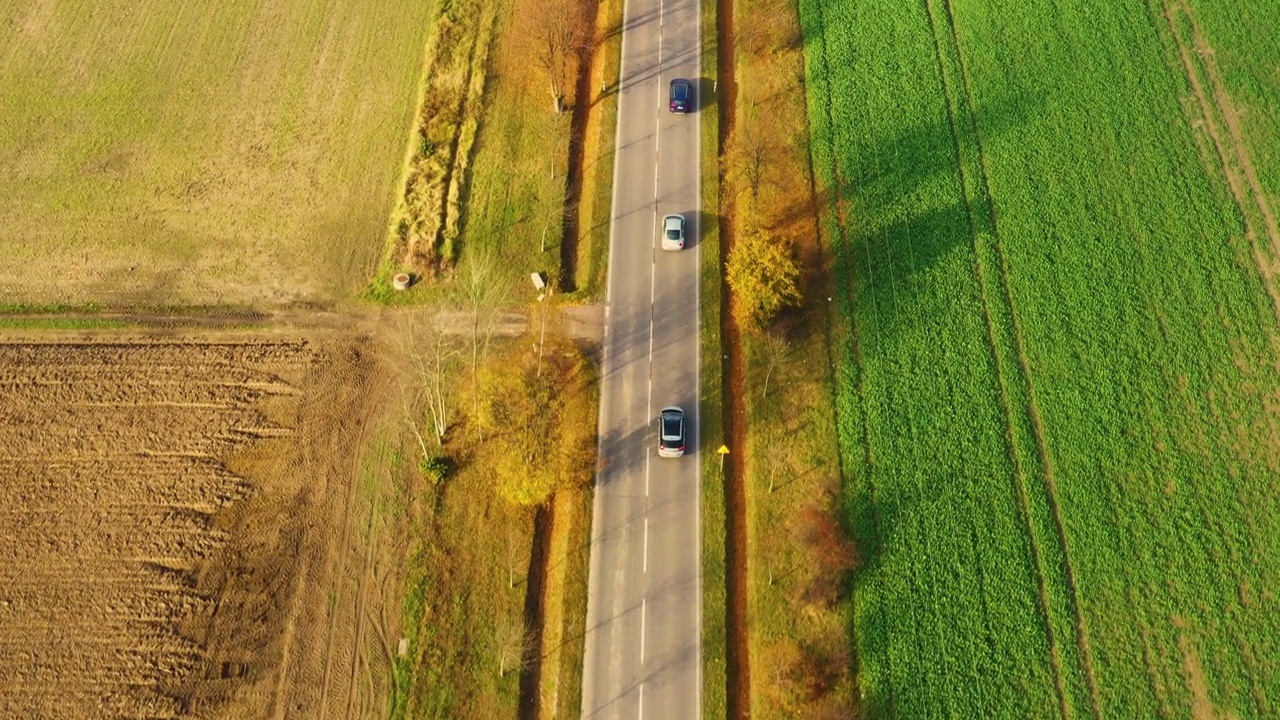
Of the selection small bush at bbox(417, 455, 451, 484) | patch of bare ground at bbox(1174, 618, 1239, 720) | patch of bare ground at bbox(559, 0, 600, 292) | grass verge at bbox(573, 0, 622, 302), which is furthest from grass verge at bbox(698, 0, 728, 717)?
patch of bare ground at bbox(1174, 618, 1239, 720)

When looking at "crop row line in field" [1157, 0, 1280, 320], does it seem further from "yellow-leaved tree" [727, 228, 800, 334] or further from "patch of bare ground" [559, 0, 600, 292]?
"patch of bare ground" [559, 0, 600, 292]

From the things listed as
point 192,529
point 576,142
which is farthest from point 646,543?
point 576,142

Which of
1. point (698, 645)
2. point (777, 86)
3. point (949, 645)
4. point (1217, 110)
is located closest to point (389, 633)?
point (698, 645)

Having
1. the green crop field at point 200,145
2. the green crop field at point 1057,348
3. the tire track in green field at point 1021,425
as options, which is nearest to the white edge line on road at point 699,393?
the green crop field at point 1057,348

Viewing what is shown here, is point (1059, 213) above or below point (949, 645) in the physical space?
above

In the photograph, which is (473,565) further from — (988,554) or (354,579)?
(988,554)

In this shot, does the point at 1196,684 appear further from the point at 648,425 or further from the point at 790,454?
the point at 648,425
